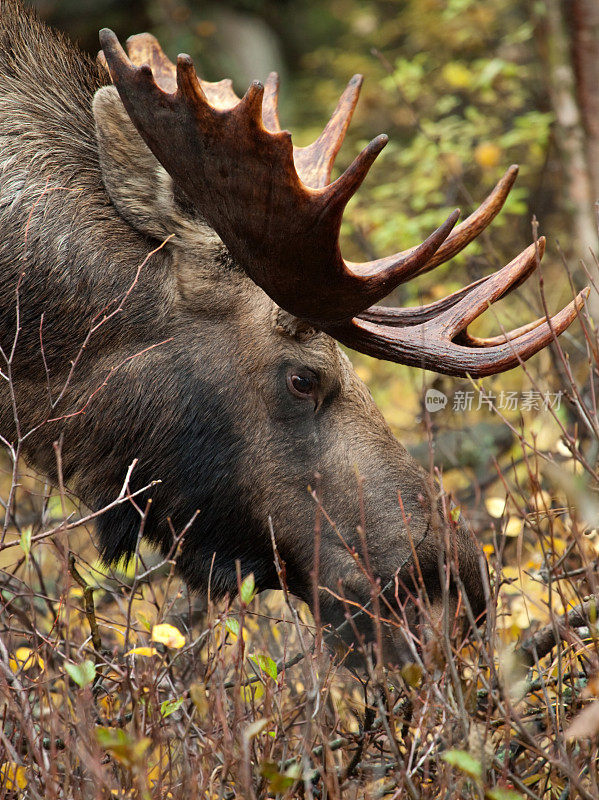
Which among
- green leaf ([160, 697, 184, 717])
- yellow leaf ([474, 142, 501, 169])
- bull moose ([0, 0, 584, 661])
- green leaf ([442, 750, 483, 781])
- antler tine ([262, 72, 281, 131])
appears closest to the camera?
green leaf ([442, 750, 483, 781])

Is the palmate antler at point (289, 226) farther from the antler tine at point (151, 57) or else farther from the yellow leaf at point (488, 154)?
the yellow leaf at point (488, 154)

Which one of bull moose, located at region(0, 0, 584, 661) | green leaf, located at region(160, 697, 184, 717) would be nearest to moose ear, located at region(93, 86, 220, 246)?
bull moose, located at region(0, 0, 584, 661)

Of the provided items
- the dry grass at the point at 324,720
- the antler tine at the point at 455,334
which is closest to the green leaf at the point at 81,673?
the dry grass at the point at 324,720

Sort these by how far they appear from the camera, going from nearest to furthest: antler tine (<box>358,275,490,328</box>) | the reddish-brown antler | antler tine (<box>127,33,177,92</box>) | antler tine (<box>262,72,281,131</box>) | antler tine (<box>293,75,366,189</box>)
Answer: the reddish-brown antler, antler tine (<box>358,275,490,328</box>), antler tine (<box>293,75,366,189</box>), antler tine (<box>262,72,281,131</box>), antler tine (<box>127,33,177,92</box>)

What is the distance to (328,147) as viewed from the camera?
13.5 feet

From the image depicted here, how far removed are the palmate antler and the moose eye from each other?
0.20m

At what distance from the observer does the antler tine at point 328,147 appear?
4.01 metres

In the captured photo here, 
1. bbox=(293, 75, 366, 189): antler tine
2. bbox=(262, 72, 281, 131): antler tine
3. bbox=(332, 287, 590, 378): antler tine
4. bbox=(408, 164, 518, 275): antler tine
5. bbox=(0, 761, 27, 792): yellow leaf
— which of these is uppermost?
bbox=(262, 72, 281, 131): antler tine

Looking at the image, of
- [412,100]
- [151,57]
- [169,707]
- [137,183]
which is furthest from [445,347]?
[412,100]

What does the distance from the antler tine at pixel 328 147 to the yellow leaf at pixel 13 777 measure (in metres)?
2.57

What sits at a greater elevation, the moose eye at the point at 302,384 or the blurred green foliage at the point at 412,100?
the blurred green foliage at the point at 412,100

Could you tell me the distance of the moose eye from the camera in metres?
3.56

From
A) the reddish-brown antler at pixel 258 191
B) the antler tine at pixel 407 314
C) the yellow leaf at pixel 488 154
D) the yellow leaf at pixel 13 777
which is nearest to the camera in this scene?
the yellow leaf at pixel 13 777

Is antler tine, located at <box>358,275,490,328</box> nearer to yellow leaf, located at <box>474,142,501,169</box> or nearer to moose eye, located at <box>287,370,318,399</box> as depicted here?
moose eye, located at <box>287,370,318,399</box>
